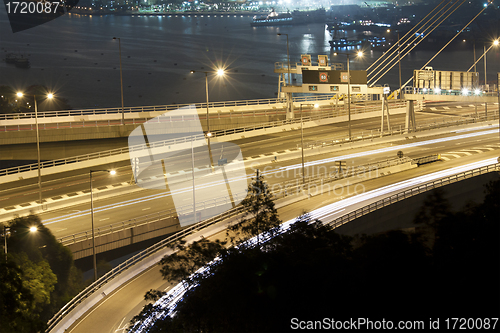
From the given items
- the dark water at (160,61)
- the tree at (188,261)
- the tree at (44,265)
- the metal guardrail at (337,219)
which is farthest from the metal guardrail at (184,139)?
the dark water at (160,61)

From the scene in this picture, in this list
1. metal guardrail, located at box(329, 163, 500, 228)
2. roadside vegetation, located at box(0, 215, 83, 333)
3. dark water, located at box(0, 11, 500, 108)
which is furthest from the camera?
dark water, located at box(0, 11, 500, 108)

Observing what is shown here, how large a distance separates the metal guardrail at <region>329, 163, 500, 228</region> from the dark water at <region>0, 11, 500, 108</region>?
69.1m

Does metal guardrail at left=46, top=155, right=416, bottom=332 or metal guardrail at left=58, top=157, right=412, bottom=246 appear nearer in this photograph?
metal guardrail at left=46, top=155, right=416, bottom=332

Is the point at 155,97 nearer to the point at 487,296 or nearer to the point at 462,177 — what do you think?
the point at 462,177

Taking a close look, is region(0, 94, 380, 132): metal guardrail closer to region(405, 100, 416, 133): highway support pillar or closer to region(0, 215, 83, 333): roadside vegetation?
region(405, 100, 416, 133): highway support pillar

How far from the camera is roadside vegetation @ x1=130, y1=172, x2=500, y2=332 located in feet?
→ 56.8

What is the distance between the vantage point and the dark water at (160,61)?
353 feet

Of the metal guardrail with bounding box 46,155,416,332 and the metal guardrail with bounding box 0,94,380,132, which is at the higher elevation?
the metal guardrail with bounding box 0,94,380,132

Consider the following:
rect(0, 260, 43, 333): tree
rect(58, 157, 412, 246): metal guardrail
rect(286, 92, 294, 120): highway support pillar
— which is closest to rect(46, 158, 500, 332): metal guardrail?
rect(58, 157, 412, 246): metal guardrail

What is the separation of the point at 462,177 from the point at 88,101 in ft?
267

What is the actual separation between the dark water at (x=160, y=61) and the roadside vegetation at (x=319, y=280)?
8091 centimetres

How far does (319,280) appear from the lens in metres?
18.9

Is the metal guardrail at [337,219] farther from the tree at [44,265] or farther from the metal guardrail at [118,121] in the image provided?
the metal guardrail at [118,121]

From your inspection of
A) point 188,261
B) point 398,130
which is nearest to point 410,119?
point 398,130
